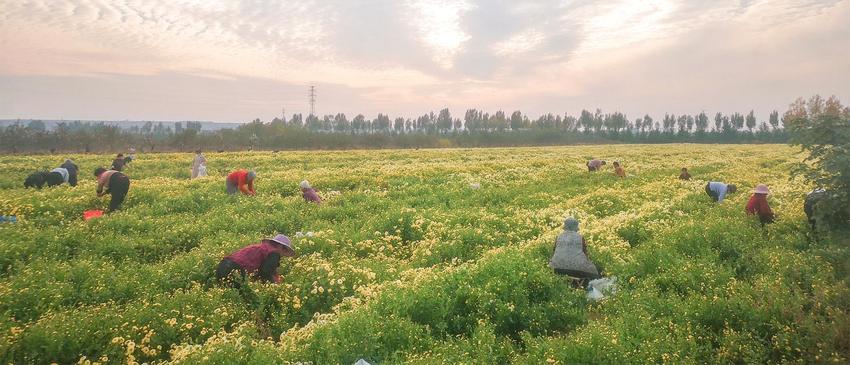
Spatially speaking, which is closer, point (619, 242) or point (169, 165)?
point (619, 242)

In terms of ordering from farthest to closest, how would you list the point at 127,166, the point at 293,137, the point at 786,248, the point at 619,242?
the point at 293,137, the point at 127,166, the point at 619,242, the point at 786,248

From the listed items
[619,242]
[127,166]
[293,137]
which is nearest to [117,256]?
[619,242]

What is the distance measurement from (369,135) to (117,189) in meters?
73.3

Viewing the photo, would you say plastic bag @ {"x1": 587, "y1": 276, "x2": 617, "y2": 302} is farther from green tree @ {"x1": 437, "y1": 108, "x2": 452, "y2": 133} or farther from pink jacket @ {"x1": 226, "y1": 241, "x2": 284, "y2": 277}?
green tree @ {"x1": 437, "y1": 108, "x2": 452, "y2": 133}

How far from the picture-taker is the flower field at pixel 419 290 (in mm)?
6355

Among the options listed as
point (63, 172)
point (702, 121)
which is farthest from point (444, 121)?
point (63, 172)

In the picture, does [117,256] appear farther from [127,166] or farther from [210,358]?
[127,166]

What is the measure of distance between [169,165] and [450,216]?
2588 cm

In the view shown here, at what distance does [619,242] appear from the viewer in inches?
454

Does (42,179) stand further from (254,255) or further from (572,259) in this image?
(572,259)

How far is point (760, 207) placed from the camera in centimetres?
1241

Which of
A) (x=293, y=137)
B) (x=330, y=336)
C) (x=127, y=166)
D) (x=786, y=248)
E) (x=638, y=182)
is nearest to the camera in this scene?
(x=330, y=336)

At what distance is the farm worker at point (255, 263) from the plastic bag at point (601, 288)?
230 inches

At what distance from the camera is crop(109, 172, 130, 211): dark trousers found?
624 inches
